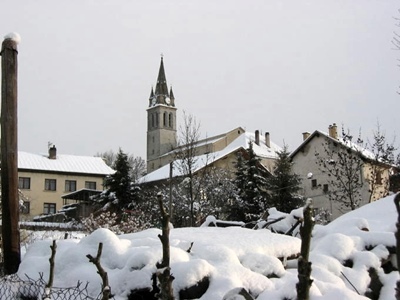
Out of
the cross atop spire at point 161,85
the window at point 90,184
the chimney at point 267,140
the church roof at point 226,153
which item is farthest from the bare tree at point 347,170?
the cross atop spire at point 161,85

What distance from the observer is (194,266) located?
420 centimetres

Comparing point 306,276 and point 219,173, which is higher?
point 219,173

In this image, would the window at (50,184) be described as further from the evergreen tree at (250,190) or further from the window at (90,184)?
the evergreen tree at (250,190)

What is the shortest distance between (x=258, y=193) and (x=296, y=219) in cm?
1952

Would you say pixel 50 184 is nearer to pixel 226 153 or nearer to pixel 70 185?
pixel 70 185

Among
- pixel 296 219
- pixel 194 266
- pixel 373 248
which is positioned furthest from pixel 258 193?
pixel 194 266

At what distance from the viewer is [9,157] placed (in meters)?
6.54

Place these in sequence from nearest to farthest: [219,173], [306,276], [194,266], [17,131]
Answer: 1. [306,276]
2. [194,266]
3. [17,131]
4. [219,173]

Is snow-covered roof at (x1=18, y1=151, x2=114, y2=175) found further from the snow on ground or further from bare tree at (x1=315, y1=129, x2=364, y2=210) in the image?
the snow on ground

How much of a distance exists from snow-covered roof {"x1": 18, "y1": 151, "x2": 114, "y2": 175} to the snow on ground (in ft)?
145

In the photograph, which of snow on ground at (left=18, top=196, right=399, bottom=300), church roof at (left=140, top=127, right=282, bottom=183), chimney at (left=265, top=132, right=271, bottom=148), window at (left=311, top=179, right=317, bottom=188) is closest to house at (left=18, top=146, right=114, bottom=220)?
church roof at (left=140, top=127, right=282, bottom=183)

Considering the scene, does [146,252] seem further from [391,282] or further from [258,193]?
[258,193]

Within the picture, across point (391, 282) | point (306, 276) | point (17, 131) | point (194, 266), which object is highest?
point (17, 131)

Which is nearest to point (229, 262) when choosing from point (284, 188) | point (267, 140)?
point (284, 188)
